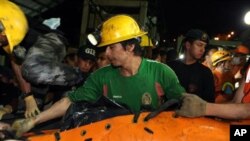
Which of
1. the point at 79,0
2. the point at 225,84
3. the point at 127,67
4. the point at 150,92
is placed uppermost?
the point at 79,0

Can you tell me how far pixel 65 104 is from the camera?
315 centimetres

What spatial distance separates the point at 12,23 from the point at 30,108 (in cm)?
85

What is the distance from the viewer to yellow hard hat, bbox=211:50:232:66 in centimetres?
734

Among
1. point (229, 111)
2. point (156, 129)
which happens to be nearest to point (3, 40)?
point (156, 129)

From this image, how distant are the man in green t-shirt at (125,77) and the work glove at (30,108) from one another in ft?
1.34

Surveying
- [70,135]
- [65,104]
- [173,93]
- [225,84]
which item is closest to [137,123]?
[70,135]

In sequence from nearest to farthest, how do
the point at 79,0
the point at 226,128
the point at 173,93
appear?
1. the point at 226,128
2. the point at 173,93
3. the point at 79,0

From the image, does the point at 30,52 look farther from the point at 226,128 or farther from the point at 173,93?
the point at 226,128

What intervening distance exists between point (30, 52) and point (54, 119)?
0.73 meters

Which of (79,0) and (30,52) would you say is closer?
(30,52)

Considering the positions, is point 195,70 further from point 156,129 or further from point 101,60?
point 156,129

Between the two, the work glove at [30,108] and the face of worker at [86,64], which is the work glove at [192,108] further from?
the face of worker at [86,64]

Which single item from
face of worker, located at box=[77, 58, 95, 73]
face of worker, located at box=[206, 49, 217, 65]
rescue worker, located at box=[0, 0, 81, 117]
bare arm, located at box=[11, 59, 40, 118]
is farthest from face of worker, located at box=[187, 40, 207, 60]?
bare arm, located at box=[11, 59, 40, 118]

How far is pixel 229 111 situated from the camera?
2188 millimetres
